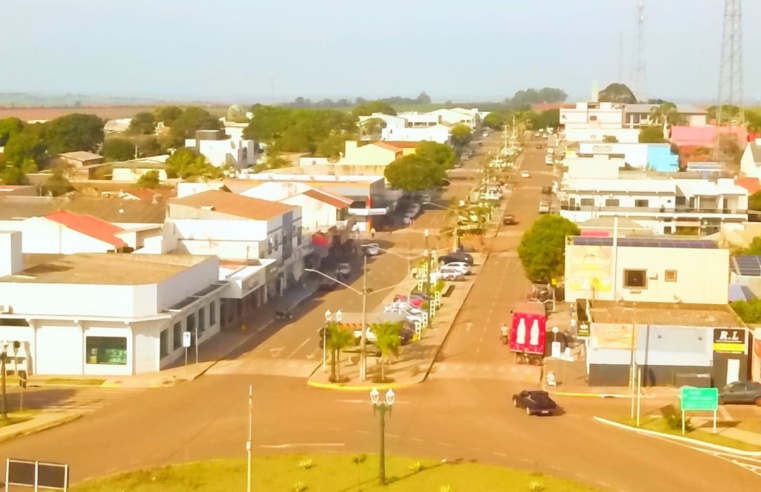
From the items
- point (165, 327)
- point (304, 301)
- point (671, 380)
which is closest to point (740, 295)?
point (671, 380)

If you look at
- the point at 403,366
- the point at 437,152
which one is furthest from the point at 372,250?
the point at 437,152

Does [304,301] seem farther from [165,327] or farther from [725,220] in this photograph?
[725,220]

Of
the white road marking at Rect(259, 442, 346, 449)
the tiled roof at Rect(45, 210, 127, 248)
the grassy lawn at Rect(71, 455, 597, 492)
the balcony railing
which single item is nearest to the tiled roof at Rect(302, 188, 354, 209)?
the balcony railing

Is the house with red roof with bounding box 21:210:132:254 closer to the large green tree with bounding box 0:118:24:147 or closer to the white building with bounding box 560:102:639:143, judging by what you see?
the large green tree with bounding box 0:118:24:147

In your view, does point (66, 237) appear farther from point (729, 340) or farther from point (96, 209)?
point (729, 340)

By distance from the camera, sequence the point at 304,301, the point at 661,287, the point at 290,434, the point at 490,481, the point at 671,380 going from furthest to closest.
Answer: the point at 304,301 → the point at 661,287 → the point at 671,380 → the point at 290,434 → the point at 490,481
